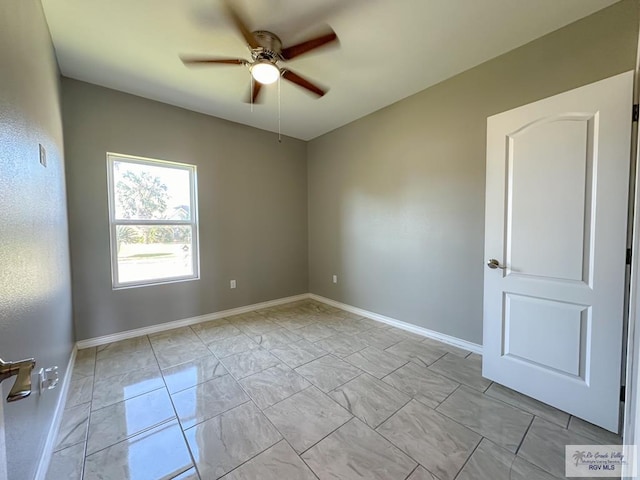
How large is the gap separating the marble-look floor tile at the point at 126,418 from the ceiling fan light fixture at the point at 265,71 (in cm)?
260

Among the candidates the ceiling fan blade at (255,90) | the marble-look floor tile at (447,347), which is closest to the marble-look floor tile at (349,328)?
the marble-look floor tile at (447,347)

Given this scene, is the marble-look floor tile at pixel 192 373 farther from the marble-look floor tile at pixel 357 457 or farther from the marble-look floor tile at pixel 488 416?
the marble-look floor tile at pixel 488 416

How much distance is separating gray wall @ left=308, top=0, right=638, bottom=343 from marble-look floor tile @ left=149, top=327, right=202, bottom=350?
2102 millimetres

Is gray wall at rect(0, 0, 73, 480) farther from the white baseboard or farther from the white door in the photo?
the white door

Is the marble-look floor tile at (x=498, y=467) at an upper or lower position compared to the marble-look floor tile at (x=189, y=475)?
upper

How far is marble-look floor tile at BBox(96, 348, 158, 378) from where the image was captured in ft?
7.40

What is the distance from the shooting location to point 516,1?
1.73m

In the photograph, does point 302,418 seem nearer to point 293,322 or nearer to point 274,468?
point 274,468

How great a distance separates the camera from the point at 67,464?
138 centimetres

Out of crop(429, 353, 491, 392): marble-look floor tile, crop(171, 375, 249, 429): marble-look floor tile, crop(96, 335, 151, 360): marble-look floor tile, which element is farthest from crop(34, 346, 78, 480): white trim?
crop(429, 353, 491, 392): marble-look floor tile

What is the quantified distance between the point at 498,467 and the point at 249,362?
1936 millimetres

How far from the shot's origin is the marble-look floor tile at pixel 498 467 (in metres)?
1.30

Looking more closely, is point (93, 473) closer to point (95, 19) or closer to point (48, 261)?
point (48, 261)

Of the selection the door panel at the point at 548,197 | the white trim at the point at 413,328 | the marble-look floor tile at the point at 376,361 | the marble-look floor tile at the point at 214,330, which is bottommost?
the marble-look floor tile at the point at 376,361
